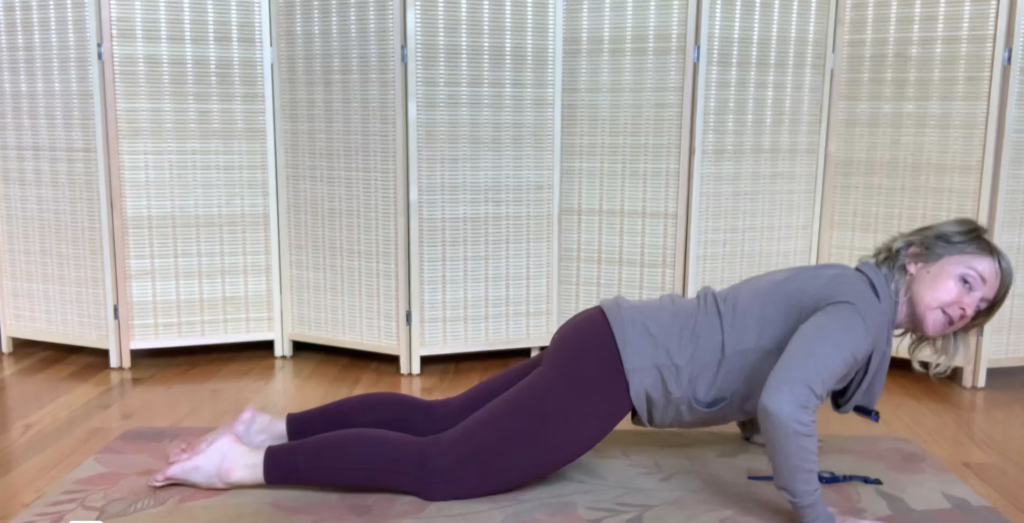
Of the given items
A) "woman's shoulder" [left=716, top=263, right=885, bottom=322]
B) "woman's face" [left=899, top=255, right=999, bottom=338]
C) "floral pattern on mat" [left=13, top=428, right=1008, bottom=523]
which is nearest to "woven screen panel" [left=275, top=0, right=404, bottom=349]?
"floral pattern on mat" [left=13, top=428, right=1008, bottom=523]

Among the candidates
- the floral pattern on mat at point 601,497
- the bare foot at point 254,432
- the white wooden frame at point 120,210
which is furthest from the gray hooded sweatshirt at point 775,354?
the white wooden frame at point 120,210

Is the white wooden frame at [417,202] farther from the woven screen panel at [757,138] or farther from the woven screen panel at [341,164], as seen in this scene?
the woven screen panel at [757,138]

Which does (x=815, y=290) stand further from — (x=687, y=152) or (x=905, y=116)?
(x=905, y=116)

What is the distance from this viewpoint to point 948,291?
1.46 m

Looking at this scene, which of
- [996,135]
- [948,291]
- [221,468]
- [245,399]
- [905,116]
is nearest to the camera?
[948,291]

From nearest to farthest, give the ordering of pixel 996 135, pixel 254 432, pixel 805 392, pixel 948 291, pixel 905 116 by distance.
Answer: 1. pixel 805 392
2. pixel 948 291
3. pixel 254 432
4. pixel 996 135
5. pixel 905 116

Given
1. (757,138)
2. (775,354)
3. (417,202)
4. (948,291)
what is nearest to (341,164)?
(417,202)

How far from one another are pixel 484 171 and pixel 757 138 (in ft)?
3.27

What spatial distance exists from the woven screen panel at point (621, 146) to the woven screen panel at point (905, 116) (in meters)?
0.63

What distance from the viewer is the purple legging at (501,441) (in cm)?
155

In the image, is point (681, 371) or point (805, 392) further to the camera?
point (681, 371)

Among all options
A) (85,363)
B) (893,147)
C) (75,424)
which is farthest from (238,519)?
(893,147)

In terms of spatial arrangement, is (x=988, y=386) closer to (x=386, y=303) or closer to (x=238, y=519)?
(x=386, y=303)

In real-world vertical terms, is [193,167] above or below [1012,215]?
above
